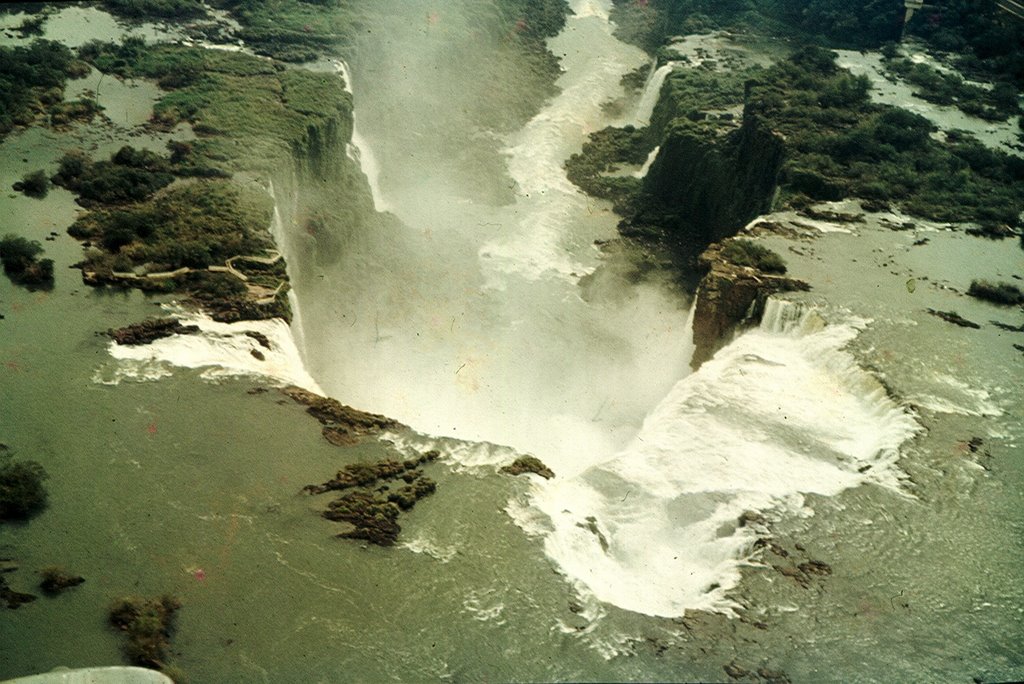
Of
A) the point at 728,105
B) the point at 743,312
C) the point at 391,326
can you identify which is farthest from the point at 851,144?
the point at 391,326

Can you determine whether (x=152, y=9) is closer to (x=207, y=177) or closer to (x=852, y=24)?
(x=207, y=177)

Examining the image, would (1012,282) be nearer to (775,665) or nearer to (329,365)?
(775,665)

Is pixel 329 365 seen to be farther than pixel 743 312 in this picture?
Yes

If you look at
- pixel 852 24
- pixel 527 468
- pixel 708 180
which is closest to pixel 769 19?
pixel 852 24

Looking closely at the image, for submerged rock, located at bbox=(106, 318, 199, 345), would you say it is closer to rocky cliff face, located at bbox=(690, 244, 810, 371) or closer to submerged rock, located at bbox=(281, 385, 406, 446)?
submerged rock, located at bbox=(281, 385, 406, 446)

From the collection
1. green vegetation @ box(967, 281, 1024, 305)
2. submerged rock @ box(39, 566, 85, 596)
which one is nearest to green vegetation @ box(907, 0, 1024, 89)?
green vegetation @ box(967, 281, 1024, 305)

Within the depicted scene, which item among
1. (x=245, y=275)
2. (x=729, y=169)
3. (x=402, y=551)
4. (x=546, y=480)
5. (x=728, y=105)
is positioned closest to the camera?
(x=402, y=551)

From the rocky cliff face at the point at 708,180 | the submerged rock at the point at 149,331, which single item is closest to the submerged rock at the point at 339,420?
the submerged rock at the point at 149,331
